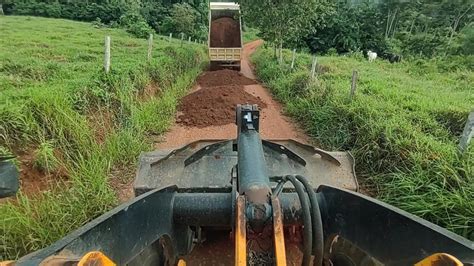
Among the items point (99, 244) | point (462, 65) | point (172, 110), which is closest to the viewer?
point (99, 244)

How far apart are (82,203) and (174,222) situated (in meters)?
2.24

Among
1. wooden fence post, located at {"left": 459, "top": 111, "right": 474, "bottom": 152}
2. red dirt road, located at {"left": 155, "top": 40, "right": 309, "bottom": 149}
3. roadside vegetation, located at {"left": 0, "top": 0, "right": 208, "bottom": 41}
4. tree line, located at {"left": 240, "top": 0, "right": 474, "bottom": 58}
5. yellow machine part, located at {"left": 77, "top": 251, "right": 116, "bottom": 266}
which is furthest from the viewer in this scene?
roadside vegetation, located at {"left": 0, "top": 0, "right": 208, "bottom": 41}

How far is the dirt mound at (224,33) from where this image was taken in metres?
19.9

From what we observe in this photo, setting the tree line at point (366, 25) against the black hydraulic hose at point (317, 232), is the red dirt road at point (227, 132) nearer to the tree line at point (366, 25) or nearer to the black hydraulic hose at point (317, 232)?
the black hydraulic hose at point (317, 232)

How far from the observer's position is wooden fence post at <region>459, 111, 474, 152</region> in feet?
13.9

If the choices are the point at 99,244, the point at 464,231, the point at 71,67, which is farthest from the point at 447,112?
the point at 71,67

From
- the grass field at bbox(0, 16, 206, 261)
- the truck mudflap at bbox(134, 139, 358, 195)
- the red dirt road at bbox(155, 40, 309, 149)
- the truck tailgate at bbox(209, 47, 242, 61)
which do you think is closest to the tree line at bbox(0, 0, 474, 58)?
the truck tailgate at bbox(209, 47, 242, 61)

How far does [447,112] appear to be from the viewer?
21.4 ft

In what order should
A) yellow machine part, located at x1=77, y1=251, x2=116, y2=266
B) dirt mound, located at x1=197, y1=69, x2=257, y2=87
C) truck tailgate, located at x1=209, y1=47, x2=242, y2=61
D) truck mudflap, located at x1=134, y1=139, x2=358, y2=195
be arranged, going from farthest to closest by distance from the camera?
truck tailgate, located at x1=209, y1=47, x2=242, y2=61 < dirt mound, located at x1=197, y1=69, x2=257, y2=87 < truck mudflap, located at x1=134, y1=139, x2=358, y2=195 < yellow machine part, located at x1=77, y1=251, x2=116, y2=266

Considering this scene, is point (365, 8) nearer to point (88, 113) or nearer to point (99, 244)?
point (88, 113)

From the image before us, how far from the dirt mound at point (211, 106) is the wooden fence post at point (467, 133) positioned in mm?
5110

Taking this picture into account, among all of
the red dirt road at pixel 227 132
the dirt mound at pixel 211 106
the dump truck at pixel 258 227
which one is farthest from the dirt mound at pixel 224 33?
the dump truck at pixel 258 227

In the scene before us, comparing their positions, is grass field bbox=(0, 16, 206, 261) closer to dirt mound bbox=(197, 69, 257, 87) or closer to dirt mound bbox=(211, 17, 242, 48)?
dirt mound bbox=(197, 69, 257, 87)

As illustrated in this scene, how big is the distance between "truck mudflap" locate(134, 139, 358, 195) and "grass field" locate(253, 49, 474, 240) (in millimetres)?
1072
